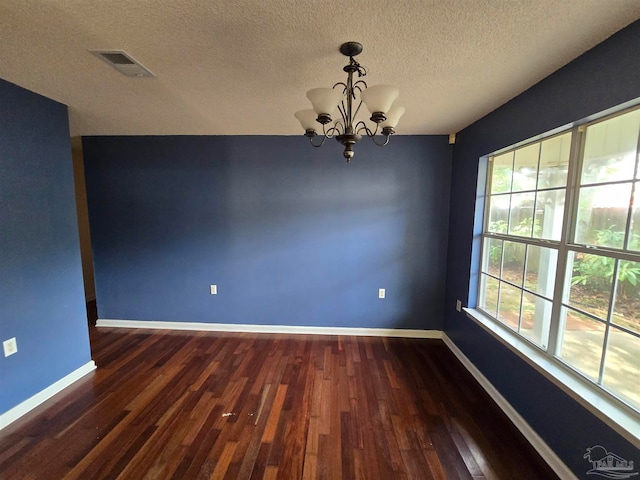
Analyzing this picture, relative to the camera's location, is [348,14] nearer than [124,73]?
Yes

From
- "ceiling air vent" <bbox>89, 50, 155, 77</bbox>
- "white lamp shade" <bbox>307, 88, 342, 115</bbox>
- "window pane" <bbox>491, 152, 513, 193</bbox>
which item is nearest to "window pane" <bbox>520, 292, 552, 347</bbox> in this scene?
"window pane" <bbox>491, 152, 513, 193</bbox>

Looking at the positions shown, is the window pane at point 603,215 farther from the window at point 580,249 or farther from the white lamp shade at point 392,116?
the white lamp shade at point 392,116

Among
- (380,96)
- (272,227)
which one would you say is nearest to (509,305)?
(380,96)

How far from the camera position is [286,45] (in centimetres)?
133

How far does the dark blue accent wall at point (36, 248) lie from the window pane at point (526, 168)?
360cm

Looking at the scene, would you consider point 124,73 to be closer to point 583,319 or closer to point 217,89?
point 217,89

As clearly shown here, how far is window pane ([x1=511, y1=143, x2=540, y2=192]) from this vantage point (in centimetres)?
185

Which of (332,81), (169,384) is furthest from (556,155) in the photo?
(169,384)

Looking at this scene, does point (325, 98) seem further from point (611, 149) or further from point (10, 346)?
point (10, 346)

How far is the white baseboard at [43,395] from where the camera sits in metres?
1.75

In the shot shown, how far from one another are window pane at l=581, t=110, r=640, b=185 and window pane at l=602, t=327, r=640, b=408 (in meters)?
0.78

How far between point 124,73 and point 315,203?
187 centimetres

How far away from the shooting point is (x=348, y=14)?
1.12 meters

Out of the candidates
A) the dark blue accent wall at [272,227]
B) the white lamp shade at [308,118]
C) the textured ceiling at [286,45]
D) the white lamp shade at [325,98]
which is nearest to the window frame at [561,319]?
the textured ceiling at [286,45]
